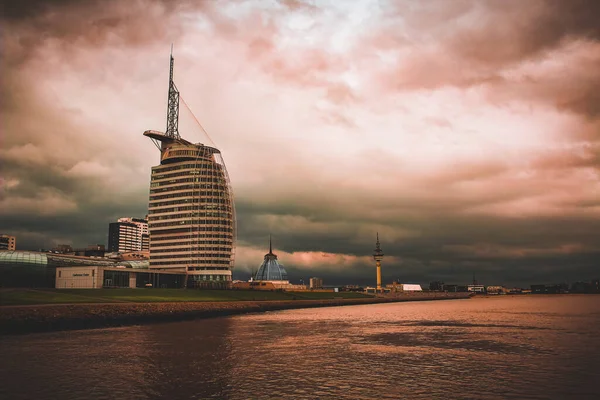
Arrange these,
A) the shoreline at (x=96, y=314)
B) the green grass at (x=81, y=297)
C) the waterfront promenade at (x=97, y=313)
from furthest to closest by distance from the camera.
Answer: the green grass at (x=81, y=297)
the waterfront promenade at (x=97, y=313)
the shoreline at (x=96, y=314)

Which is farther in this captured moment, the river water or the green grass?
the green grass

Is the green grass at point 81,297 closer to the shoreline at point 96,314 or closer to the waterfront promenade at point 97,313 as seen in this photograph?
the waterfront promenade at point 97,313

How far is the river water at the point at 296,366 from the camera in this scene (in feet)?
117

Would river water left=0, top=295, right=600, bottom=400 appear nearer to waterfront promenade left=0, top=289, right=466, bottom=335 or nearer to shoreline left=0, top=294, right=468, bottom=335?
shoreline left=0, top=294, right=468, bottom=335

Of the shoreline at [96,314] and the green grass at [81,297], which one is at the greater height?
the green grass at [81,297]

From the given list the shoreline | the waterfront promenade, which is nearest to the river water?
the shoreline

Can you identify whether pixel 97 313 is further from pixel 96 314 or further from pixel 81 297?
pixel 81 297

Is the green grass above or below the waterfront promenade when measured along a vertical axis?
above

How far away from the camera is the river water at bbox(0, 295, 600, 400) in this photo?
35531 millimetres

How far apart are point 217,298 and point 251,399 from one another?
127m

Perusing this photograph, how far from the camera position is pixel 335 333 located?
79.3 m

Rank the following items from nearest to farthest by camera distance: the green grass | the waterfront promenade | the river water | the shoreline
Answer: the river water, the shoreline, the waterfront promenade, the green grass

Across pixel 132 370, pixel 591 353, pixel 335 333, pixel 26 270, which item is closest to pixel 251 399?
pixel 132 370

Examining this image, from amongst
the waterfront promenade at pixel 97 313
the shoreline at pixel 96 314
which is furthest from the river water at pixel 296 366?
the waterfront promenade at pixel 97 313
